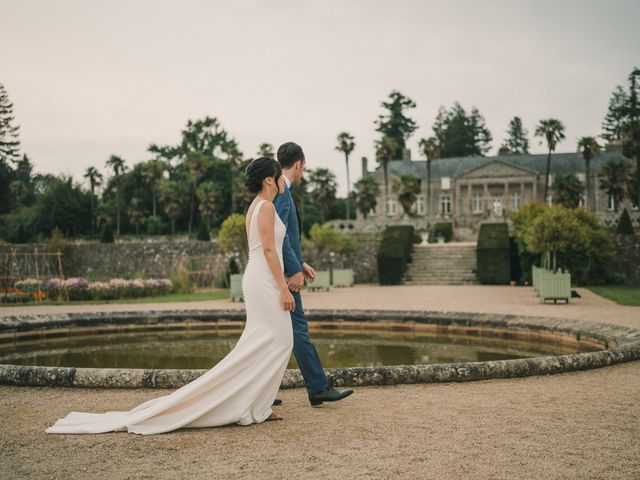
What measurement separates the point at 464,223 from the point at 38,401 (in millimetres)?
51697

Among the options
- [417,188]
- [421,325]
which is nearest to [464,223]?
[417,188]

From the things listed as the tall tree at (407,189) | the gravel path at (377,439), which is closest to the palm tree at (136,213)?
the tall tree at (407,189)

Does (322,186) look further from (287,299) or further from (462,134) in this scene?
(287,299)

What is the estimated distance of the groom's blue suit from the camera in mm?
4629

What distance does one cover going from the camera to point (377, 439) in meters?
3.86

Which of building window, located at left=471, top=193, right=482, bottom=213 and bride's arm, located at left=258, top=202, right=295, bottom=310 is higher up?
building window, located at left=471, top=193, right=482, bottom=213

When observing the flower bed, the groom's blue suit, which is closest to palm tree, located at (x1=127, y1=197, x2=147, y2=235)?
the flower bed

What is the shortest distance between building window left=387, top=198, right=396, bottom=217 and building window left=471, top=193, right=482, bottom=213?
25.1 ft

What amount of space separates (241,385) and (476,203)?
62221mm

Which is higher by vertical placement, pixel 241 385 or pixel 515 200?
pixel 515 200

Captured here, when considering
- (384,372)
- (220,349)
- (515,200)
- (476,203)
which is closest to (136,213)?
(476,203)

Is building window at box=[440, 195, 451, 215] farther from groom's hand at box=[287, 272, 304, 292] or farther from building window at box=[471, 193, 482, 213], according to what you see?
groom's hand at box=[287, 272, 304, 292]

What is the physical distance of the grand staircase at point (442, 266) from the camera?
26281mm

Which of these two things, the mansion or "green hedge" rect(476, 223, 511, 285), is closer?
"green hedge" rect(476, 223, 511, 285)
